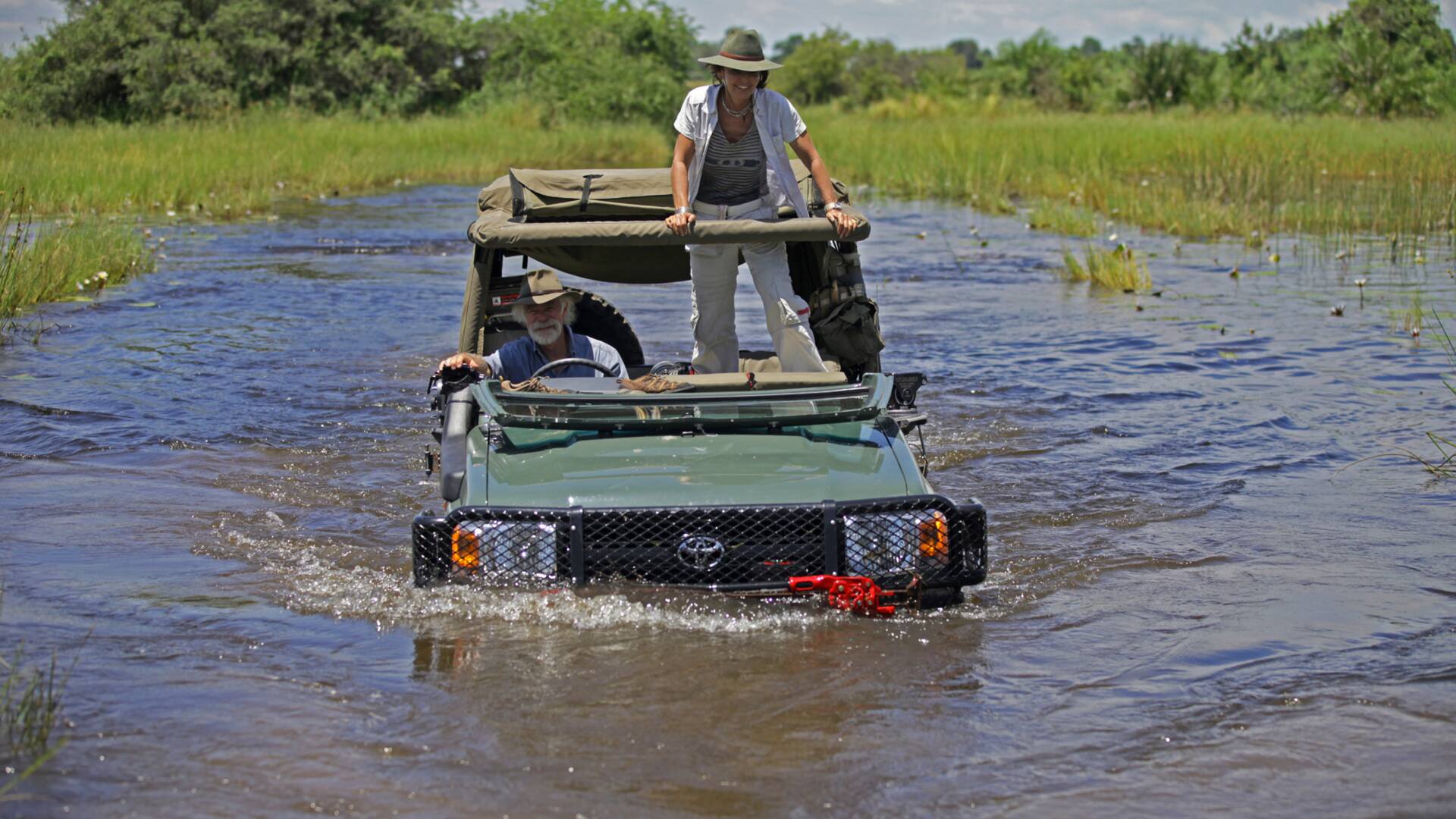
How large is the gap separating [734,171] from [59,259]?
29.1 ft

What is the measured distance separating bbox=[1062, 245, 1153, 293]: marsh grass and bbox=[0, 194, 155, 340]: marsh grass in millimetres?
9362

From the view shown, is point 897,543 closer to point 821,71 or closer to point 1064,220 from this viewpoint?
point 1064,220

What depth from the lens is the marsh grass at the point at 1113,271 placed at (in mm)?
15648

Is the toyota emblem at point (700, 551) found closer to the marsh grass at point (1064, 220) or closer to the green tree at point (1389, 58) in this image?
the marsh grass at point (1064, 220)

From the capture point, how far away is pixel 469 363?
6.67 m

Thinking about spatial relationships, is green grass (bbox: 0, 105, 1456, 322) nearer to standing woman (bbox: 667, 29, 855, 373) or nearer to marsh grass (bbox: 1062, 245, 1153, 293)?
marsh grass (bbox: 1062, 245, 1153, 293)

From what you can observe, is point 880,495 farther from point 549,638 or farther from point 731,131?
point 731,131

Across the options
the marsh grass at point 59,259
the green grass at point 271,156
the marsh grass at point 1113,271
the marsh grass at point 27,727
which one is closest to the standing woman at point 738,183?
Result: the marsh grass at point 27,727

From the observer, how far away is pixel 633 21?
4409 cm

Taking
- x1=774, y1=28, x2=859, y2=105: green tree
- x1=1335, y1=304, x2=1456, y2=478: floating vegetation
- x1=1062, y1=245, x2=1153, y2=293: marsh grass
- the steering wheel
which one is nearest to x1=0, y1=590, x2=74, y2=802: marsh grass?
the steering wheel

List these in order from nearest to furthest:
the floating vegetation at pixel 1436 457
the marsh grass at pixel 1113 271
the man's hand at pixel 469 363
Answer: the man's hand at pixel 469 363 < the floating vegetation at pixel 1436 457 < the marsh grass at pixel 1113 271

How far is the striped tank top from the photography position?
7227 millimetres

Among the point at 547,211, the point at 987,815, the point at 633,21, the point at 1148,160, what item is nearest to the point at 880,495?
the point at 987,815

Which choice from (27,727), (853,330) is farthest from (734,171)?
(27,727)
